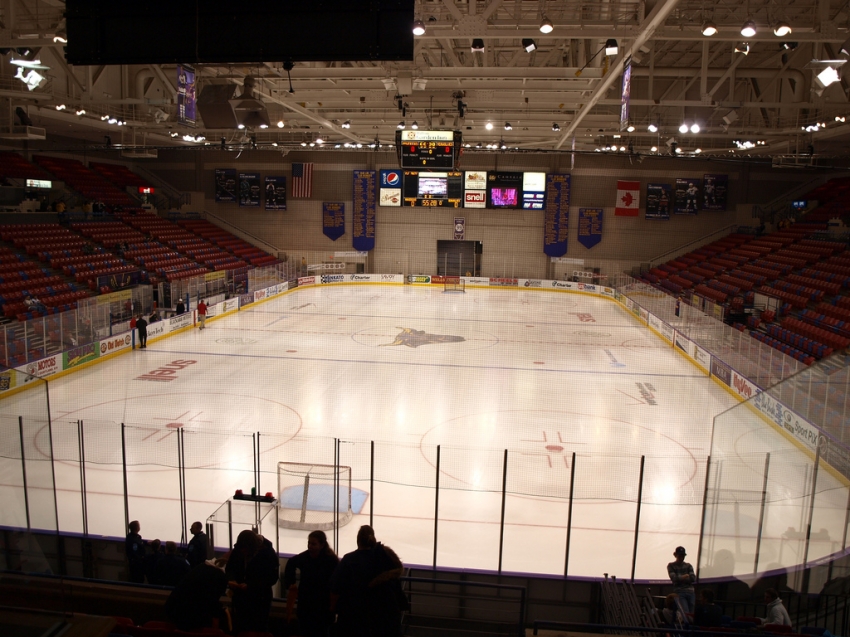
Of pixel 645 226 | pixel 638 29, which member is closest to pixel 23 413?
pixel 638 29

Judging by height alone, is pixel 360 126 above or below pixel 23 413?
above

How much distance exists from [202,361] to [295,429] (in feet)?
20.7

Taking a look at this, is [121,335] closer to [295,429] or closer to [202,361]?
[202,361]

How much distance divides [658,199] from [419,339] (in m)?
19.1

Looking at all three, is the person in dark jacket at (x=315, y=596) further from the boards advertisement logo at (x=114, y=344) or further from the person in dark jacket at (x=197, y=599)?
the boards advertisement logo at (x=114, y=344)

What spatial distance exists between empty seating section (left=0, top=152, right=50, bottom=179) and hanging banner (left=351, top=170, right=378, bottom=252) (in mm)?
14335

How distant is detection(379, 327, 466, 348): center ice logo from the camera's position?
64.5 feet

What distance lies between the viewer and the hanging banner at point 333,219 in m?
35.2

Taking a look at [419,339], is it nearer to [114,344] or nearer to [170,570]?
[114,344]

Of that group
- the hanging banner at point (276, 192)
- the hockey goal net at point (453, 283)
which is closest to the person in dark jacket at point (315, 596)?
the hockey goal net at point (453, 283)

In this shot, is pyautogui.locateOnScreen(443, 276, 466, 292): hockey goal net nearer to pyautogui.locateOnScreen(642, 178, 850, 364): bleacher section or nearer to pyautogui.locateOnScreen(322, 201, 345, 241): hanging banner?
pyautogui.locateOnScreen(322, 201, 345, 241): hanging banner

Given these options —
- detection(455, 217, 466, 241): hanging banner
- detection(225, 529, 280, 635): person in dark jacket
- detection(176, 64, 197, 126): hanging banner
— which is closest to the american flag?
detection(455, 217, 466, 241): hanging banner

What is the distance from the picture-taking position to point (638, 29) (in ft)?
35.1

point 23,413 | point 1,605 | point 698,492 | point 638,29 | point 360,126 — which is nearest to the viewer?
point 1,605
